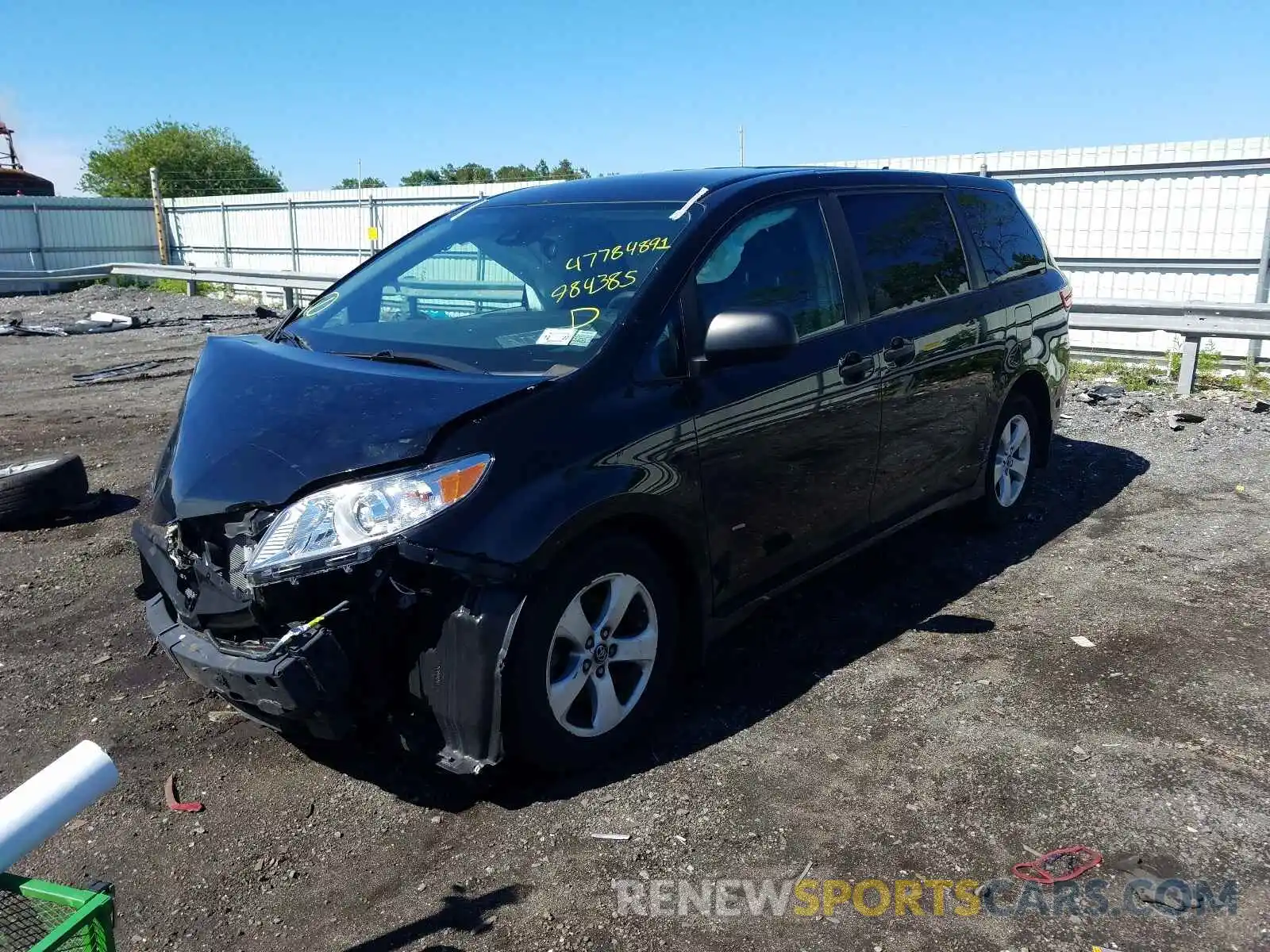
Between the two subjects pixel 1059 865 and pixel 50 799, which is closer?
pixel 50 799

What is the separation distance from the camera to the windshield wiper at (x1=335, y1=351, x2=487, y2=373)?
342 centimetres

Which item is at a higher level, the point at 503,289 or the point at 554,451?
the point at 503,289

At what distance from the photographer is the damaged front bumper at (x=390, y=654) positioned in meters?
2.84

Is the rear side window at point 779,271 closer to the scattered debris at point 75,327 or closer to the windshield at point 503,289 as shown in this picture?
the windshield at point 503,289

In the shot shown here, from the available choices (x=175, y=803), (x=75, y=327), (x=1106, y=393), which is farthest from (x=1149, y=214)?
(x=75, y=327)

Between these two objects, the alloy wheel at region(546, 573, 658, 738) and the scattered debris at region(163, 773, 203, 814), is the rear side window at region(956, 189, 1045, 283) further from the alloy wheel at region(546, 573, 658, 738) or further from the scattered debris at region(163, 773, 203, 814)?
the scattered debris at region(163, 773, 203, 814)

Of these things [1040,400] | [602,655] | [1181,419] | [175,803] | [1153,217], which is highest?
[1153,217]

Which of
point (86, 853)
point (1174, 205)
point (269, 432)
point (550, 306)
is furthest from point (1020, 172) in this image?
point (86, 853)

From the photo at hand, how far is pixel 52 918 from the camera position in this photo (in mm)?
1824

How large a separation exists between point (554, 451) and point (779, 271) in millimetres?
1461

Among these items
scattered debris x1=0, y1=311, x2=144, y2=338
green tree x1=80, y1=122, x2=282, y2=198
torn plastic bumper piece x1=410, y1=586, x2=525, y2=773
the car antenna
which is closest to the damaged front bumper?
torn plastic bumper piece x1=410, y1=586, x2=525, y2=773

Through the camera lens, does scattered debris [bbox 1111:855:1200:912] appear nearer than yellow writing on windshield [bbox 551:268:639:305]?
Yes

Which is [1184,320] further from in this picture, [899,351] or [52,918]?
[52,918]

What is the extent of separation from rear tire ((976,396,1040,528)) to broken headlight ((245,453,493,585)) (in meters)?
3.57
